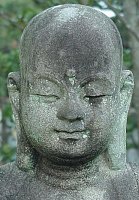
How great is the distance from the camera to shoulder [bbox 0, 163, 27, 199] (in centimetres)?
218

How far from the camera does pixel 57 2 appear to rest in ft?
11.4

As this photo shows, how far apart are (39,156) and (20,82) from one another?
30 cm

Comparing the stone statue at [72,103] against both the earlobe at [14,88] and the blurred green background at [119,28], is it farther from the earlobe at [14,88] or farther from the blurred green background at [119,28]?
the blurred green background at [119,28]

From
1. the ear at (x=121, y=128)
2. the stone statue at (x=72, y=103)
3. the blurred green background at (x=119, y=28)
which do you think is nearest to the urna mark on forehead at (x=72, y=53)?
the stone statue at (x=72, y=103)

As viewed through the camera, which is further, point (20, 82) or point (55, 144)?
point (20, 82)

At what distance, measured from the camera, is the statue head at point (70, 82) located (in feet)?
6.32

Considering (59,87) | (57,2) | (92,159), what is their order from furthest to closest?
1. (57,2)
2. (92,159)
3. (59,87)

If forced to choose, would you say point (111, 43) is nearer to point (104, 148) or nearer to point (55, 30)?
point (55, 30)

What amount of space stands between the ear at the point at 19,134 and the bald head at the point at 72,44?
0.12 m

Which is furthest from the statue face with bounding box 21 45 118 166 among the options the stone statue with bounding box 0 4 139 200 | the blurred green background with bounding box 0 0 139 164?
the blurred green background with bounding box 0 0 139 164

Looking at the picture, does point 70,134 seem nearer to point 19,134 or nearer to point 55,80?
point 55,80

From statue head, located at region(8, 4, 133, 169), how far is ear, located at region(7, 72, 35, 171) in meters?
0.09

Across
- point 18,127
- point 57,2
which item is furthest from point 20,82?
point 57,2

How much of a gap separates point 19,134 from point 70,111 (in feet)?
1.16
